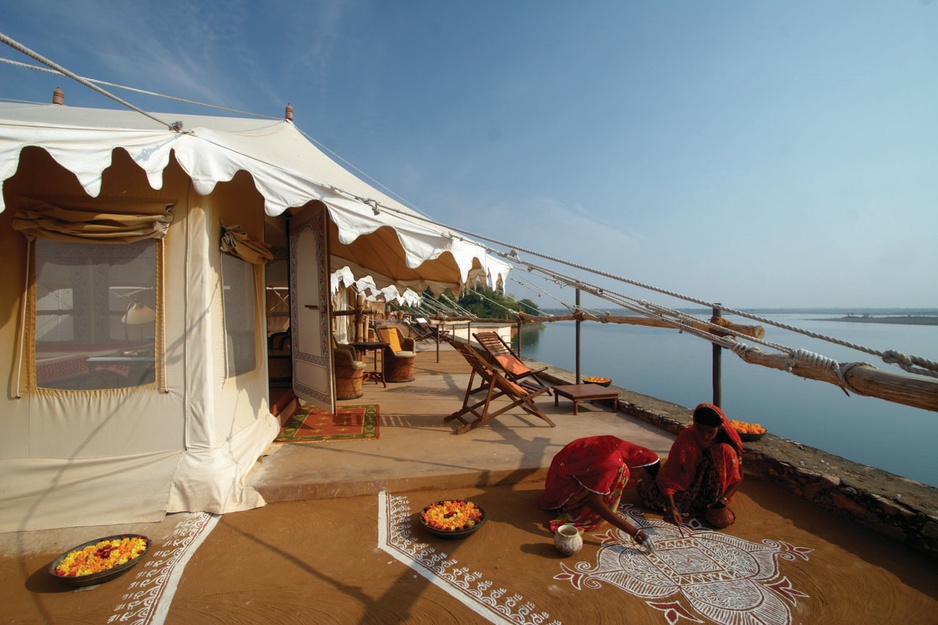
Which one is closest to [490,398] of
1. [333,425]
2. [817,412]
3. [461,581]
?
[333,425]

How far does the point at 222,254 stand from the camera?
3422 mm

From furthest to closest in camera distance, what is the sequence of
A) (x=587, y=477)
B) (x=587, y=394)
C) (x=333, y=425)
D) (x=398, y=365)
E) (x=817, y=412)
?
1. (x=817, y=412)
2. (x=398, y=365)
3. (x=587, y=394)
4. (x=333, y=425)
5. (x=587, y=477)

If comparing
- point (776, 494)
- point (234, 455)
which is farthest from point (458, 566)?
point (776, 494)

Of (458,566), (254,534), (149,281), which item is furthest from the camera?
(149,281)

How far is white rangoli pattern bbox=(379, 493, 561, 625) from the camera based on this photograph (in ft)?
7.00

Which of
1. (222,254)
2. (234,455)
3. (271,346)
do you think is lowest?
(234,455)

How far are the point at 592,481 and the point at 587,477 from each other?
5 cm

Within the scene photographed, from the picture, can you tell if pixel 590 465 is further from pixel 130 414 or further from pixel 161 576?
pixel 130 414

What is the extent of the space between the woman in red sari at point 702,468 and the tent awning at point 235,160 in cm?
198

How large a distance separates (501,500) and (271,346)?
16.2ft

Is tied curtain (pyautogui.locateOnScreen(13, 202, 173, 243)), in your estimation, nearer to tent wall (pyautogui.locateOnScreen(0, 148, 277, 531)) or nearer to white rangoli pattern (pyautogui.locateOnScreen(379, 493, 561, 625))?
tent wall (pyautogui.locateOnScreen(0, 148, 277, 531))

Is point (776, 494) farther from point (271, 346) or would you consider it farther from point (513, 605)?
point (271, 346)

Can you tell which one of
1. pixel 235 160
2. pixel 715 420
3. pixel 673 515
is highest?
pixel 235 160

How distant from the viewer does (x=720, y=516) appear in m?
2.96
